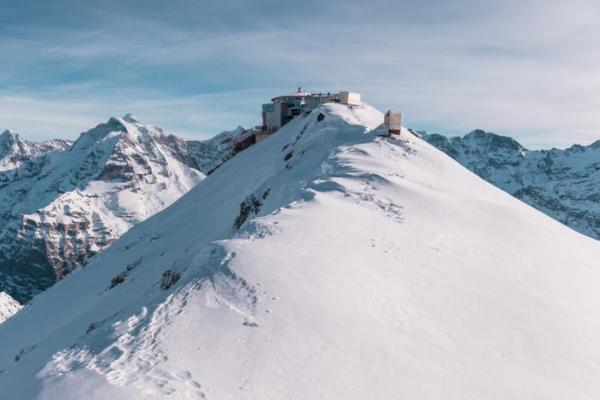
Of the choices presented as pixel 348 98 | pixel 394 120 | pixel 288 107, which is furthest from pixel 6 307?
pixel 394 120

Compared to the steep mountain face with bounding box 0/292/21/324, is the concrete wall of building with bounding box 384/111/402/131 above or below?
above

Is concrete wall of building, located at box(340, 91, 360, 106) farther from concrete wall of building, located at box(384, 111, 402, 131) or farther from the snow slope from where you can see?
the snow slope

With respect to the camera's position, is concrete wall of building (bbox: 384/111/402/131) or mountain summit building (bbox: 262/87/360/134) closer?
concrete wall of building (bbox: 384/111/402/131)

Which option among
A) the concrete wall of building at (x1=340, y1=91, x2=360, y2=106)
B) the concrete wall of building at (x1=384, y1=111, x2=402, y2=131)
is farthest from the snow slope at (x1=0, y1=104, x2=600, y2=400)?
the concrete wall of building at (x1=340, y1=91, x2=360, y2=106)

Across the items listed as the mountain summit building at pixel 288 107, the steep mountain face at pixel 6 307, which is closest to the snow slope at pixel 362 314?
the mountain summit building at pixel 288 107

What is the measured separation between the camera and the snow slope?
1088 centimetres

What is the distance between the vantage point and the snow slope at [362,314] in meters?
10.9

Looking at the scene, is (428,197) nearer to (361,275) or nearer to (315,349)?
(361,275)

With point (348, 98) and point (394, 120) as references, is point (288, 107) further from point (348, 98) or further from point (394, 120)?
point (394, 120)

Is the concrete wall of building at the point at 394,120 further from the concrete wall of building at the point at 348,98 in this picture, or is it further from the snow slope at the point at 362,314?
the concrete wall of building at the point at 348,98

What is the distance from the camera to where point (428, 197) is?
73.8 feet

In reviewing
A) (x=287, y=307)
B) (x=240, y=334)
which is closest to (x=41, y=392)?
(x=240, y=334)

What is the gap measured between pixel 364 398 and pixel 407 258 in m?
6.77

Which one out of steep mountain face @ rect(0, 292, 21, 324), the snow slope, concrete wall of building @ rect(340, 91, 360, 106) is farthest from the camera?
steep mountain face @ rect(0, 292, 21, 324)
